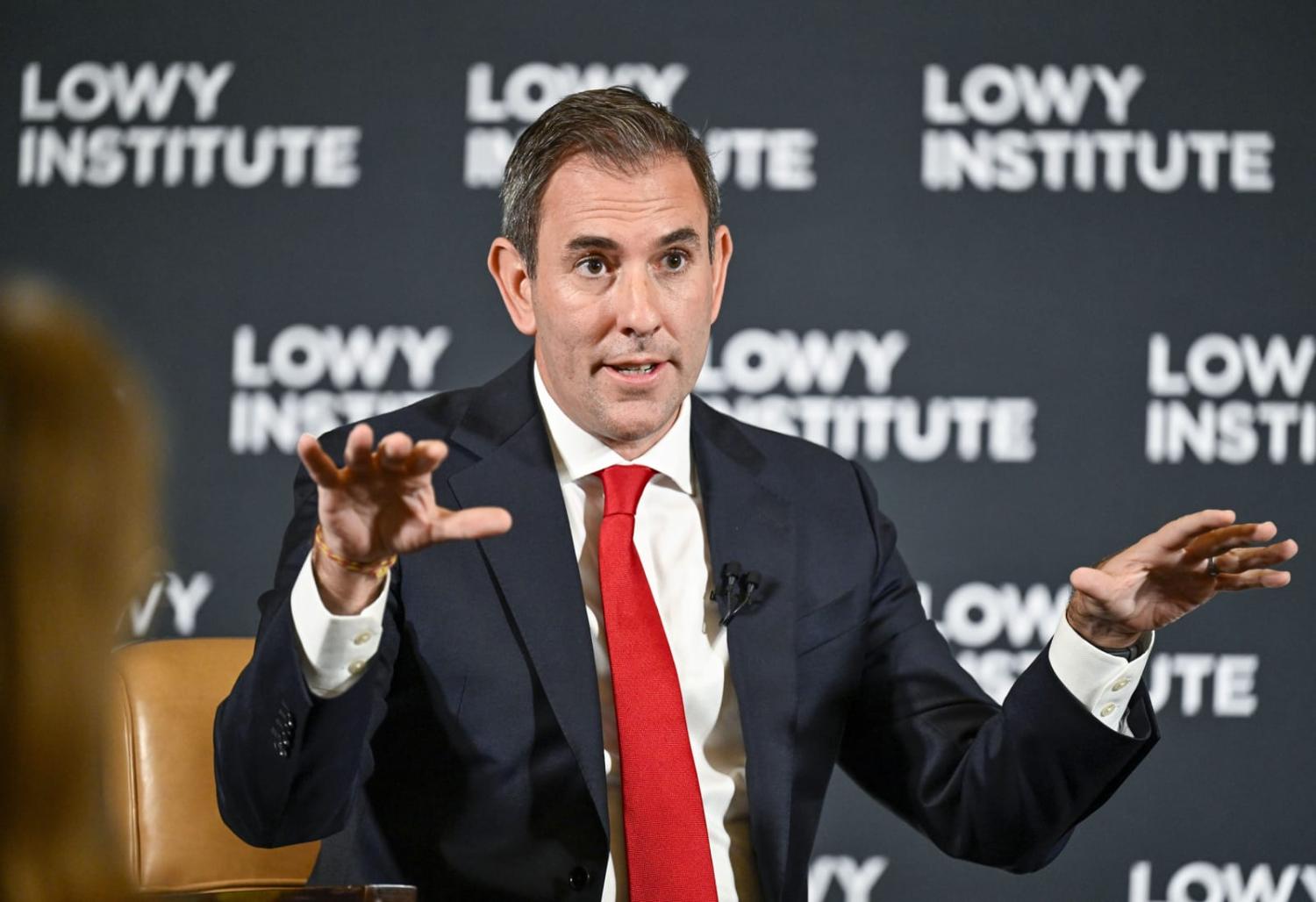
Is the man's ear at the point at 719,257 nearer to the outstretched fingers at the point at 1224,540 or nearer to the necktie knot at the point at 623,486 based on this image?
the necktie knot at the point at 623,486

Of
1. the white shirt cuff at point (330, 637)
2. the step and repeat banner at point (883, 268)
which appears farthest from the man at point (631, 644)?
the step and repeat banner at point (883, 268)

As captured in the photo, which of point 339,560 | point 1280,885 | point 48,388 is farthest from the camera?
point 1280,885

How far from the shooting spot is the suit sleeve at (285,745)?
178cm

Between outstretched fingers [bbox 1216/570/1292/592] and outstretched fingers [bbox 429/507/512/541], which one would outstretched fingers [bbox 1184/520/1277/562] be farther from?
outstretched fingers [bbox 429/507/512/541]

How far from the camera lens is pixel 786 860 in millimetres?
2229

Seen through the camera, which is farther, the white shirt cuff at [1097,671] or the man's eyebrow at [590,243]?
the man's eyebrow at [590,243]

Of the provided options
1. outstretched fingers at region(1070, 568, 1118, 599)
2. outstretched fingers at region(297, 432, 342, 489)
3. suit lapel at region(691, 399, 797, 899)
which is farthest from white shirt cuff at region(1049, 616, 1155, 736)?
outstretched fingers at region(297, 432, 342, 489)

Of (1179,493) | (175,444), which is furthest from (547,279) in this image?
(1179,493)

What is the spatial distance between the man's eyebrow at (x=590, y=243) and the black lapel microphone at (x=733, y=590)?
51cm

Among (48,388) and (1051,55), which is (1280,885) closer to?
(1051,55)

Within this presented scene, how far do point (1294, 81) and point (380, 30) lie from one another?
2.17 meters

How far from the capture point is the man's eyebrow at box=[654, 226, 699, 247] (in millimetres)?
2301

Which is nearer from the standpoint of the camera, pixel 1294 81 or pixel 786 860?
pixel 786 860

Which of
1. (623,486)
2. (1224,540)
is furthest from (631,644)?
(1224,540)
